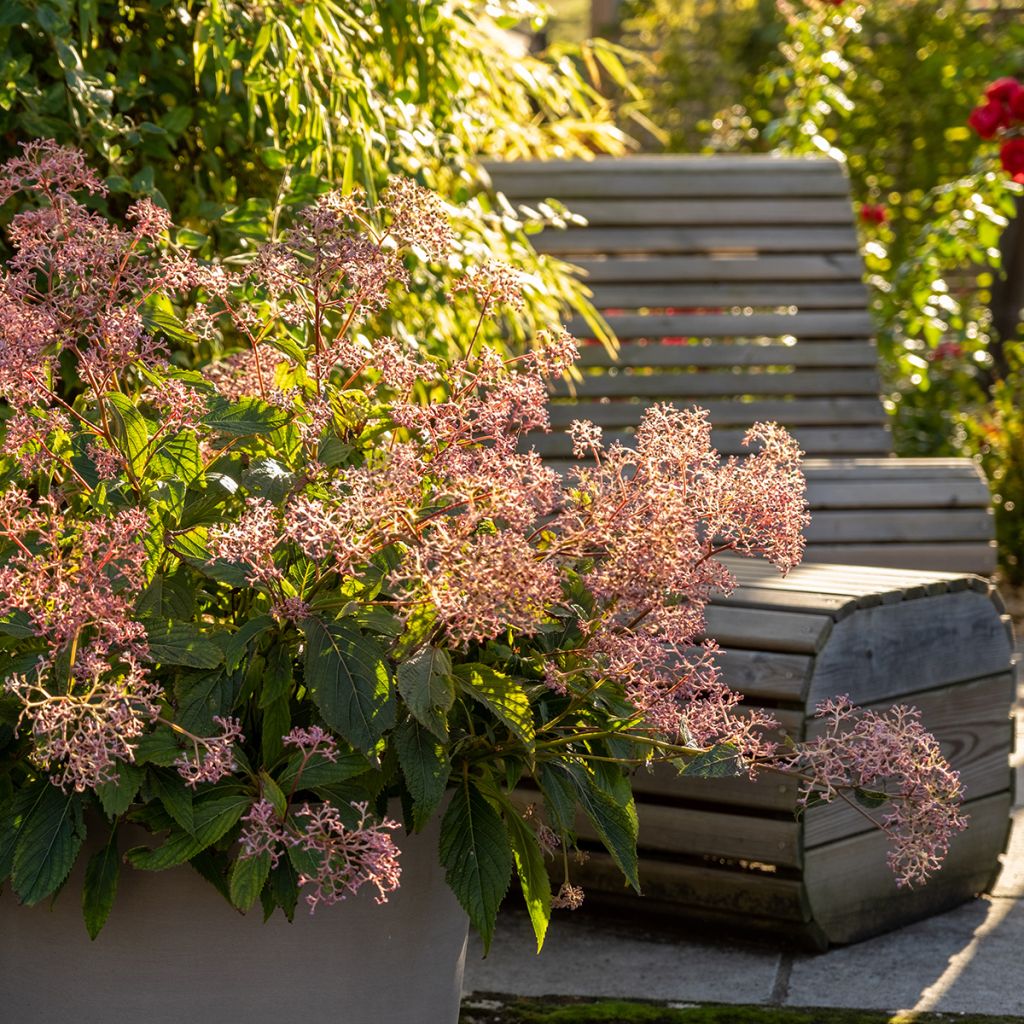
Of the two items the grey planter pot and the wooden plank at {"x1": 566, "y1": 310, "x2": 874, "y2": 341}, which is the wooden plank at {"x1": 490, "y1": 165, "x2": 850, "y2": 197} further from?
the grey planter pot

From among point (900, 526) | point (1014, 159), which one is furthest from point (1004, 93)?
point (900, 526)

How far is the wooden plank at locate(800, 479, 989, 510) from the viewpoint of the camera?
3.73 metres

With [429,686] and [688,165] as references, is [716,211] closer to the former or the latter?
[688,165]

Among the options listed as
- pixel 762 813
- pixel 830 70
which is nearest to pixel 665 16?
pixel 830 70

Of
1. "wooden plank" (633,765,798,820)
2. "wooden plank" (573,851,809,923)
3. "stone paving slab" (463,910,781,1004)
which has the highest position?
"wooden plank" (633,765,798,820)

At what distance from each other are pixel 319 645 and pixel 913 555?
2607 millimetres

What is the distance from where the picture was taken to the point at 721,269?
4.50m

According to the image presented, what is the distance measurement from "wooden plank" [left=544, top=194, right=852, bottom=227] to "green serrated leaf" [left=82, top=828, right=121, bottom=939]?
3.26 meters

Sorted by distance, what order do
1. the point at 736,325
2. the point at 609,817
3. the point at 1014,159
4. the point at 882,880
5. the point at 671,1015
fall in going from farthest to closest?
the point at 1014,159
the point at 736,325
the point at 882,880
the point at 671,1015
the point at 609,817

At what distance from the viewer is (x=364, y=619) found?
1499 mm

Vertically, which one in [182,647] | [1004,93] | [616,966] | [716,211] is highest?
[1004,93]

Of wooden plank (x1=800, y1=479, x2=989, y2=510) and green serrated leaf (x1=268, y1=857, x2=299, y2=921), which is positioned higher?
wooden plank (x1=800, y1=479, x2=989, y2=510)

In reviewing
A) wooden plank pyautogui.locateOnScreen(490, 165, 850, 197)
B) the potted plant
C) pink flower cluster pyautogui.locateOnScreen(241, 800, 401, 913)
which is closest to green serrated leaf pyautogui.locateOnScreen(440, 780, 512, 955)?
the potted plant

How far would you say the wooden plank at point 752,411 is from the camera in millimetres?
4113
